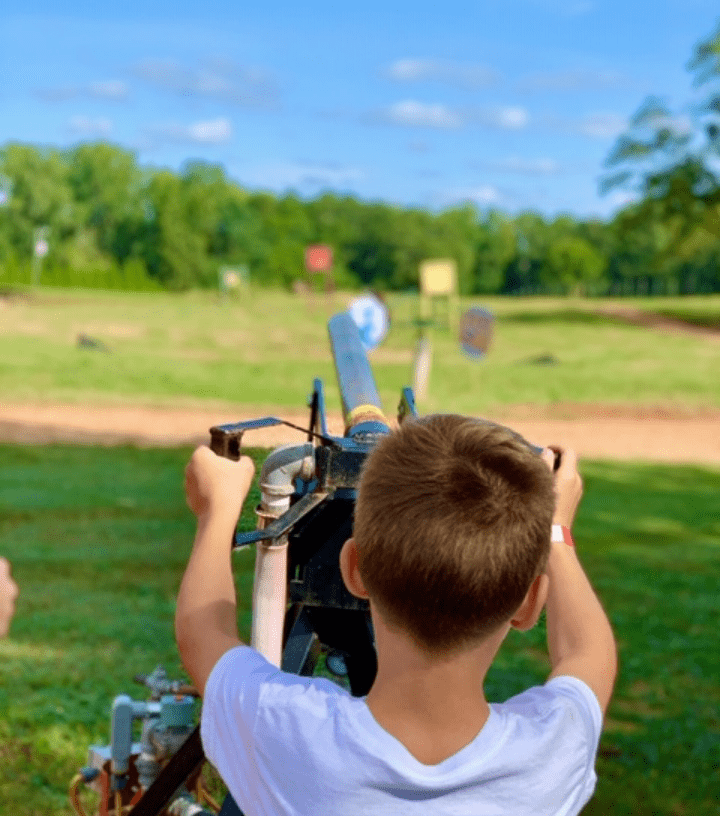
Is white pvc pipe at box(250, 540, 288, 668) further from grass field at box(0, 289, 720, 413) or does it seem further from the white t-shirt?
grass field at box(0, 289, 720, 413)

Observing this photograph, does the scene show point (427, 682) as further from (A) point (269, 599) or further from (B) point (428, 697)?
(A) point (269, 599)

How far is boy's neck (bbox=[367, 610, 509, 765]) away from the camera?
1266mm

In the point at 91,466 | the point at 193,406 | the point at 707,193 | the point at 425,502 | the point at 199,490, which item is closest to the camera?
the point at 425,502

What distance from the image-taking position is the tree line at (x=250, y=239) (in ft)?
220

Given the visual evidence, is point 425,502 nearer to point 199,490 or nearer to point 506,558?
point 506,558

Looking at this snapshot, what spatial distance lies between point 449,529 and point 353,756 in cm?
28

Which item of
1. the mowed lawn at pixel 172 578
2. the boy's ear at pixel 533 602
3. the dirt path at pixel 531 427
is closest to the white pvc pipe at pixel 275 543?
the mowed lawn at pixel 172 578

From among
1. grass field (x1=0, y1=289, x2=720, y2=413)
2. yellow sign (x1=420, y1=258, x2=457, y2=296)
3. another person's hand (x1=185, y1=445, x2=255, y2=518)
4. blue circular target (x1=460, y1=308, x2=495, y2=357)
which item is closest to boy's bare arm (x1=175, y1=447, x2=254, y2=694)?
another person's hand (x1=185, y1=445, x2=255, y2=518)

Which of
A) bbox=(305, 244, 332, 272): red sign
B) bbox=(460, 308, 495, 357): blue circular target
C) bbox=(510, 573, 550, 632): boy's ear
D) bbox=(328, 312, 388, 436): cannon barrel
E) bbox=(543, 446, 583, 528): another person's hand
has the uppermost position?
bbox=(305, 244, 332, 272): red sign

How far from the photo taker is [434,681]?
1267 millimetres

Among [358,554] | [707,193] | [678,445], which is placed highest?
[707,193]

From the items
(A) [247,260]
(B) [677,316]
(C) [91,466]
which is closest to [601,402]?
(C) [91,466]

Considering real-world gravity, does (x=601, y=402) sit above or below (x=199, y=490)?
below

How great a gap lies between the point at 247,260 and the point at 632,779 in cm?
6979
